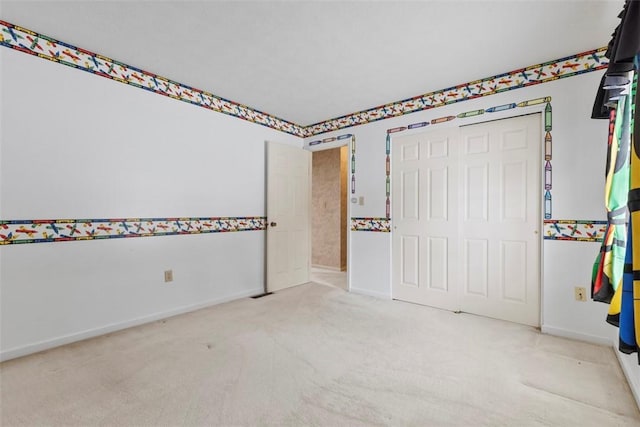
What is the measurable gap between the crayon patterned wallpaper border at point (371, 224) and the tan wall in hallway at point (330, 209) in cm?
162

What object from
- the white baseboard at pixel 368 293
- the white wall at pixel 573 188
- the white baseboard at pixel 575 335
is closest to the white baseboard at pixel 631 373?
the white baseboard at pixel 575 335

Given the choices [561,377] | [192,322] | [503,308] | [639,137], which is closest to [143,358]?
[192,322]

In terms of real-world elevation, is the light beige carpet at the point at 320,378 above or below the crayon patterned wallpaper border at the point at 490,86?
below

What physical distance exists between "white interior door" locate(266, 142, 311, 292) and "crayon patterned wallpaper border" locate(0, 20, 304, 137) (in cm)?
67

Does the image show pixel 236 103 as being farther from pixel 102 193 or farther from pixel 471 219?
pixel 471 219

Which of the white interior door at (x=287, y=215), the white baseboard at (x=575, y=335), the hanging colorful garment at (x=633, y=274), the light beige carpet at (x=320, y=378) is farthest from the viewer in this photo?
the white interior door at (x=287, y=215)

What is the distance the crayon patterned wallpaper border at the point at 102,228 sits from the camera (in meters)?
2.11

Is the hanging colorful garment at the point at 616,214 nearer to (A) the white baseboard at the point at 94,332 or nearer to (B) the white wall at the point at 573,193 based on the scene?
(B) the white wall at the point at 573,193

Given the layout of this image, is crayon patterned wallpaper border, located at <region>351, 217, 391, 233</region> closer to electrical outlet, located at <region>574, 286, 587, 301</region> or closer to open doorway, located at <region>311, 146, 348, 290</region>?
open doorway, located at <region>311, 146, 348, 290</region>

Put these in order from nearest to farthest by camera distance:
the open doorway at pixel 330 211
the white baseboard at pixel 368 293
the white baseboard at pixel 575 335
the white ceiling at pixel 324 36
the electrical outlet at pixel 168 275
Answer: the white ceiling at pixel 324 36, the white baseboard at pixel 575 335, the electrical outlet at pixel 168 275, the white baseboard at pixel 368 293, the open doorway at pixel 330 211

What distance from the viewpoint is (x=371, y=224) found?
3.72 metres

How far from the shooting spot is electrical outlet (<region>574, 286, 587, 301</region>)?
2392 mm

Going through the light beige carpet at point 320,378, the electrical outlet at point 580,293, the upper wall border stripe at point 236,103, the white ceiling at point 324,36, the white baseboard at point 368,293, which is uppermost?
the white ceiling at point 324,36

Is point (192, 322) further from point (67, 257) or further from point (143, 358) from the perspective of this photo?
point (67, 257)
